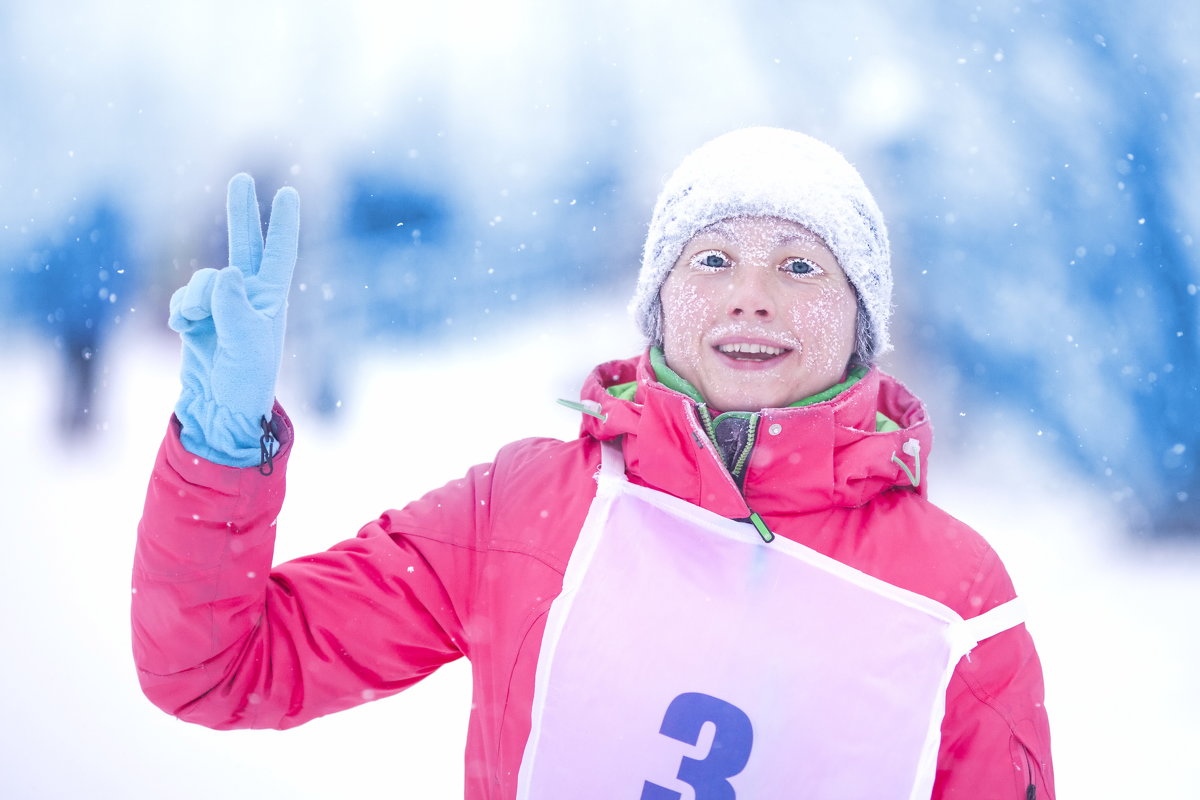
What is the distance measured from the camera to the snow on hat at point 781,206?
1.58 meters

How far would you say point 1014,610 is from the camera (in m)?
1.38

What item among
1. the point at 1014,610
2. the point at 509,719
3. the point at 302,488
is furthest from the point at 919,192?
the point at 302,488

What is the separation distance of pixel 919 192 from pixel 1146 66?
0.60m

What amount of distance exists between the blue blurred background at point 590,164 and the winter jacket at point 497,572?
96 centimetres

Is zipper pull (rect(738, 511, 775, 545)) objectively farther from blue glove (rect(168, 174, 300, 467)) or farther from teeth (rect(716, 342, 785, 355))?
blue glove (rect(168, 174, 300, 467))

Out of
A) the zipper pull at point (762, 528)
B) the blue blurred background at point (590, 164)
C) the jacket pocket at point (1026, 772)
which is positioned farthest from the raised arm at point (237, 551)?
the blue blurred background at point (590, 164)

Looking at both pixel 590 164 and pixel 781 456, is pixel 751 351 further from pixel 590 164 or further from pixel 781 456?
pixel 590 164

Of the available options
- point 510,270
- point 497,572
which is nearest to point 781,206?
point 497,572

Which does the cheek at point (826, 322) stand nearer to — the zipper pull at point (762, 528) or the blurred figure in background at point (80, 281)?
the zipper pull at point (762, 528)

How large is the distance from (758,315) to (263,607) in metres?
0.95

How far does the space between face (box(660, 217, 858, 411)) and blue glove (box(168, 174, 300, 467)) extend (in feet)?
2.31

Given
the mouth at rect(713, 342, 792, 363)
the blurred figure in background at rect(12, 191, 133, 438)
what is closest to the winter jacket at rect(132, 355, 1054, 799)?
the mouth at rect(713, 342, 792, 363)

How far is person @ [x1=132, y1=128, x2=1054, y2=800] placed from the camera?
1242 millimetres

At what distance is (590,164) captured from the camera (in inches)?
97.7
